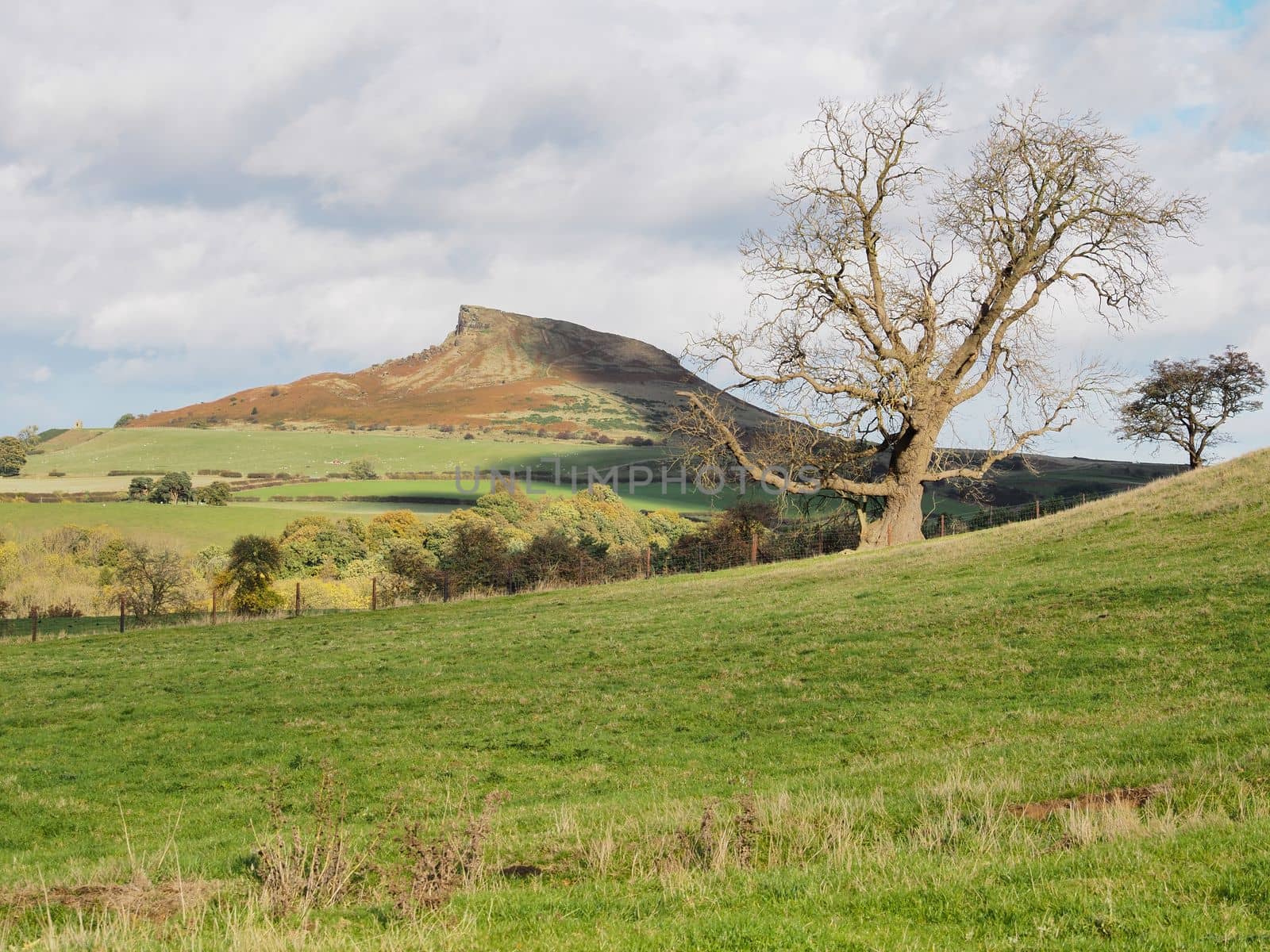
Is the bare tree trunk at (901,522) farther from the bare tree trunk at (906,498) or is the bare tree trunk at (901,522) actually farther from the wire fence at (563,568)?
the wire fence at (563,568)

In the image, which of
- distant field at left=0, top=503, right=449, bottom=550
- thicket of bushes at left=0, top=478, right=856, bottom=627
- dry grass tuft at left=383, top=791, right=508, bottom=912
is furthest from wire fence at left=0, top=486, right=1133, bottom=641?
dry grass tuft at left=383, top=791, right=508, bottom=912

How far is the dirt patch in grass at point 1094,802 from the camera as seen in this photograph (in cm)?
848

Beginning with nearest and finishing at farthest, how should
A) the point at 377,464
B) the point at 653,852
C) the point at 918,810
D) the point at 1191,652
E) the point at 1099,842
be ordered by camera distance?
the point at 1099,842 → the point at 653,852 → the point at 918,810 → the point at 1191,652 → the point at 377,464

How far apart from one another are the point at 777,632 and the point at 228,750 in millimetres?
12008

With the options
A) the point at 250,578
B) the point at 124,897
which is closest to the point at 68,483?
the point at 250,578

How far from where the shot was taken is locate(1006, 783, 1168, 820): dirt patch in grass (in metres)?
8.48

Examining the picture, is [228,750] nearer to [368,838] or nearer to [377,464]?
[368,838]

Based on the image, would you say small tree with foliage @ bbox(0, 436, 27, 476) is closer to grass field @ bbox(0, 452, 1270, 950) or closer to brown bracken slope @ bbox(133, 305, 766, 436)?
brown bracken slope @ bbox(133, 305, 766, 436)

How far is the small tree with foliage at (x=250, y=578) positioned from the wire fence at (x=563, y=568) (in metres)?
1.00

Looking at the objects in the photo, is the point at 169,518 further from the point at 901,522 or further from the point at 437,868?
the point at 437,868

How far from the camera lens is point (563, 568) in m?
51.5

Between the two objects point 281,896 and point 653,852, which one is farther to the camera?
point 653,852

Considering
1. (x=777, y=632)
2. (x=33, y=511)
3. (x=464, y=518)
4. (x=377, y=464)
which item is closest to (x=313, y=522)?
(x=464, y=518)

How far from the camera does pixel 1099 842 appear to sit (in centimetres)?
721
